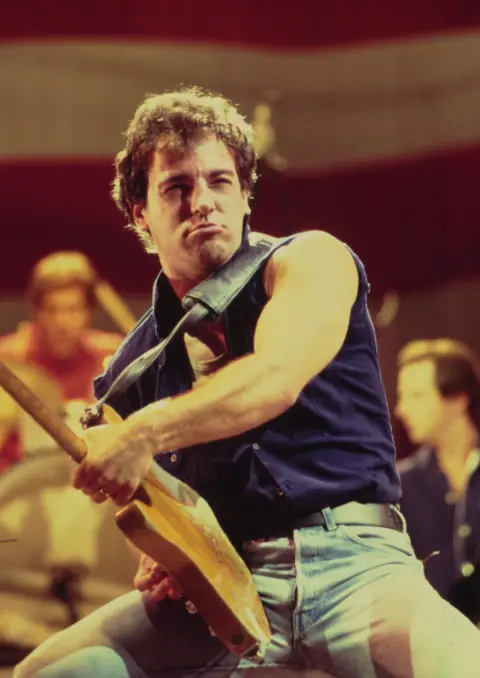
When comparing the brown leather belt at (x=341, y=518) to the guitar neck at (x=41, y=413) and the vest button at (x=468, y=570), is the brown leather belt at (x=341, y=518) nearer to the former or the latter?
the guitar neck at (x=41, y=413)

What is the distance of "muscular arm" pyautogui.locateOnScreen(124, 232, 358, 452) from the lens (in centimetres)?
195

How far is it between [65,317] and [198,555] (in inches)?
136

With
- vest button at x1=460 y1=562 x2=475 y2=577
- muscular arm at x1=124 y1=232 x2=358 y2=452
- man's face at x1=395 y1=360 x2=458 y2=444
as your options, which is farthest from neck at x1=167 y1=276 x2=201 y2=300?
man's face at x1=395 y1=360 x2=458 y2=444

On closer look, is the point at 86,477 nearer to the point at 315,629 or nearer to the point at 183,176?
the point at 315,629

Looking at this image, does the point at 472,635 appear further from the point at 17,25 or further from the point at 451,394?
the point at 17,25

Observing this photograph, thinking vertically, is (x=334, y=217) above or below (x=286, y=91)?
Answer: below

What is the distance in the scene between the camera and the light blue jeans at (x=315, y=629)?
6.95ft

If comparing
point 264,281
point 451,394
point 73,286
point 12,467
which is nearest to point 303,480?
point 264,281

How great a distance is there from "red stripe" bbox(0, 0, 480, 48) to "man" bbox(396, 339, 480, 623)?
2614 mm

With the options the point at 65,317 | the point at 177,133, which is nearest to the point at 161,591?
the point at 177,133

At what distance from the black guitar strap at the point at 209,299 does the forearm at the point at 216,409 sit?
0.21 metres

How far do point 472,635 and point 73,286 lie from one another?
366cm

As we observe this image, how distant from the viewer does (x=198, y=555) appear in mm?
2092

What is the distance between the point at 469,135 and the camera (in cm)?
687
